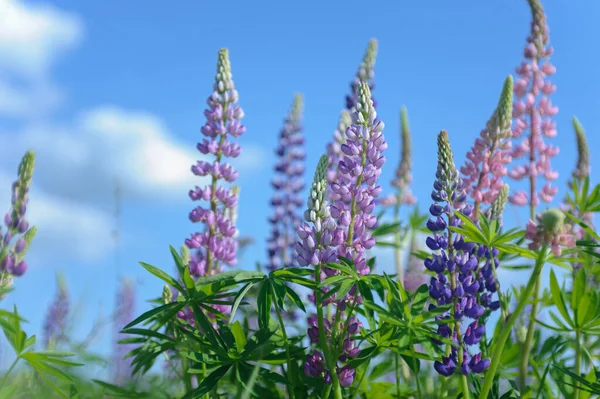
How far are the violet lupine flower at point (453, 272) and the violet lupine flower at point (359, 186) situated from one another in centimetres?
29

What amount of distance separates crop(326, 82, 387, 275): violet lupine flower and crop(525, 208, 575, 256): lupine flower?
2.20 feet

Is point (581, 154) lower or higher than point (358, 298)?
higher

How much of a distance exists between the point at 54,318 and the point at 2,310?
551cm

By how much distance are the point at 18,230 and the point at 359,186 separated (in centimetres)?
174

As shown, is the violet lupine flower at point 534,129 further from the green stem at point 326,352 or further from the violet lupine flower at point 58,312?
the violet lupine flower at point 58,312

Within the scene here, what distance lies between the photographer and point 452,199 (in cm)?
333

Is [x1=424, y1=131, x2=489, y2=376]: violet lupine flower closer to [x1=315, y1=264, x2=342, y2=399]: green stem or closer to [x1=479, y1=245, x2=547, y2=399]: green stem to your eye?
[x1=479, y1=245, x2=547, y2=399]: green stem

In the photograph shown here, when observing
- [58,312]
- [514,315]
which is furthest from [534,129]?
[58,312]

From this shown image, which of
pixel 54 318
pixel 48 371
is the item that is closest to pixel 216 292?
pixel 48 371

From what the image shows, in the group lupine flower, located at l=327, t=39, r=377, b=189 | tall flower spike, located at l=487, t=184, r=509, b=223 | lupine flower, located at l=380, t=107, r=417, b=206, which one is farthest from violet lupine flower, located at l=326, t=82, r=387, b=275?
lupine flower, located at l=380, t=107, r=417, b=206

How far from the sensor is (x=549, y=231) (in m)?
2.80

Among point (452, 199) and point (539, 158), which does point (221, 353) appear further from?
point (539, 158)

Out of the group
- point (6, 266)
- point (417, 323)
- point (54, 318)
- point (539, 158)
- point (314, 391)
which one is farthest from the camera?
point (54, 318)

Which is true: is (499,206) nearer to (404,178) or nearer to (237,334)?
(237,334)
